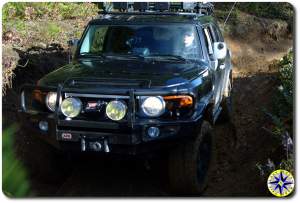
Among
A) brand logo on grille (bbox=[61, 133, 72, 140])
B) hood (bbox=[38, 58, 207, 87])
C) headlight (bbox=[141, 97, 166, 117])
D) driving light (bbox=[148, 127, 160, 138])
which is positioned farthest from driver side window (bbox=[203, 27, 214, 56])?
brand logo on grille (bbox=[61, 133, 72, 140])

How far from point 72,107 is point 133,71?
0.83 metres

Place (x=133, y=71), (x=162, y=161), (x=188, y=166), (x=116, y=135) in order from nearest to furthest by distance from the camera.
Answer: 1. (x=116, y=135)
2. (x=188, y=166)
3. (x=133, y=71)
4. (x=162, y=161)

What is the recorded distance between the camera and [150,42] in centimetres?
568

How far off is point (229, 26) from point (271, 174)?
10.6 m

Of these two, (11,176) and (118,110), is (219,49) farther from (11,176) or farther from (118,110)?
(11,176)

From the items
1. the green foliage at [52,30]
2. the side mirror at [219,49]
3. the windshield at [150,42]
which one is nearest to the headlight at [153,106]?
the windshield at [150,42]

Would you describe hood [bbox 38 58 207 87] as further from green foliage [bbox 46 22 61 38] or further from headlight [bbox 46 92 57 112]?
green foliage [bbox 46 22 61 38]

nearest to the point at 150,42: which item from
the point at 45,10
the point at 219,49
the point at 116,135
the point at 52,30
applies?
the point at 219,49

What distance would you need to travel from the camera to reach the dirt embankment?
17.3ft

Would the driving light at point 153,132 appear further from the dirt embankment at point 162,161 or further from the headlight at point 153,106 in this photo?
the dirt embankment at point 162,161

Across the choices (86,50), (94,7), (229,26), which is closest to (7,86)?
(86,50)

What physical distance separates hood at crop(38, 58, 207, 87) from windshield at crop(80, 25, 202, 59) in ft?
0.63

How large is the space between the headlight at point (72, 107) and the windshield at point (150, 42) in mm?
1309

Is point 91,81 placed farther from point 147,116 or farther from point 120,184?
point 120,184
